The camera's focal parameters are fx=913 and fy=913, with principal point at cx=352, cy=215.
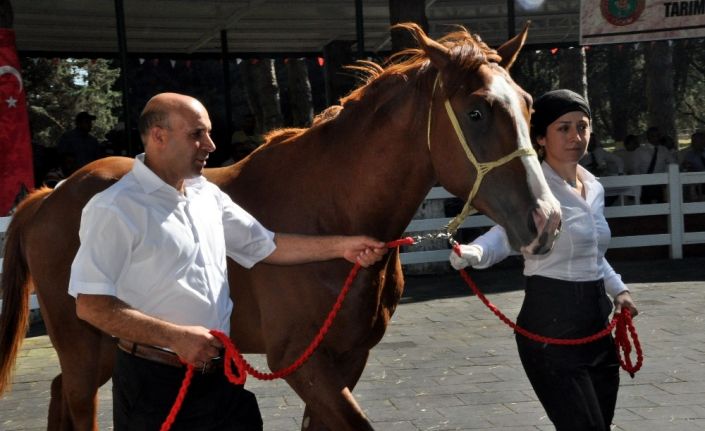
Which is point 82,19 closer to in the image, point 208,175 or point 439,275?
point 439,275

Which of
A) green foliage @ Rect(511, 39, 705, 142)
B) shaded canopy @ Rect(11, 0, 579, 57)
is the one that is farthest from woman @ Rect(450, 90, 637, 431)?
green foliage @ Rect(511, 39, 705, 142)

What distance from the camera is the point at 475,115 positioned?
3.44 metres

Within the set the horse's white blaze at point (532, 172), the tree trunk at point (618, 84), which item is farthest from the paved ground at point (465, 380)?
the tree trunk at point (618, 84)

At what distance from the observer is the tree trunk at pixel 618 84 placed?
33656 millimetres

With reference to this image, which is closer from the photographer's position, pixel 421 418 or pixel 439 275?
pixel 421 418

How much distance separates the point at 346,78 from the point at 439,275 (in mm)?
6460

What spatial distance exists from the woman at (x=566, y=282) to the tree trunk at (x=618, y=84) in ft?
100

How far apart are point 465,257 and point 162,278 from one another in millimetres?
1233

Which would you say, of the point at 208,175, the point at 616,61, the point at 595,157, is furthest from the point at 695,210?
the point at 616,61

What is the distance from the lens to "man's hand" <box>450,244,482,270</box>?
3.59m

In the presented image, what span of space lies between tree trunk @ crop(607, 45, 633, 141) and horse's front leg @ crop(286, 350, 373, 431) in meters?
31.2

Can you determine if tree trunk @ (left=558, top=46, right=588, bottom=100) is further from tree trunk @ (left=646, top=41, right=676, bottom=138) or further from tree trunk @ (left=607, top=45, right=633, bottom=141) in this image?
tree trunk @ (left=607, top=45, right=633, bottom=141)

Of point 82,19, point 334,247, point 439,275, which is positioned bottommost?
point 439,275

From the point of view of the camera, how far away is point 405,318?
9094mm
